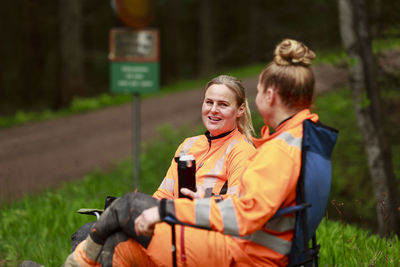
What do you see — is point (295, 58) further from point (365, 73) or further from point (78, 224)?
point (365, 73)

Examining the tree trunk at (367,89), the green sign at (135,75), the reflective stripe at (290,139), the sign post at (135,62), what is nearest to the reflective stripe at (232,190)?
the reflective stripe at (290,139)

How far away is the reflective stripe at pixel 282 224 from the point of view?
2275mm

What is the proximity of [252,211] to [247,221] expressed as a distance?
0.05m

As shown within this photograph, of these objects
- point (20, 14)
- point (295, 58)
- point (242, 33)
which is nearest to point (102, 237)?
point (295, 58)

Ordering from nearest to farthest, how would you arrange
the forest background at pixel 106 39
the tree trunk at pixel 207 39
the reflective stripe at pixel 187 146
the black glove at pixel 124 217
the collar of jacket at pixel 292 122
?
the collar of jacket at pixel 292 122
the black glove at pixel 124 217
the reflective stripe at pixel 187 146
the forest background at pixel 106 39
the tree trunk at pixel 207 39

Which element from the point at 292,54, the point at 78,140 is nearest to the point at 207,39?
the point at 78,140

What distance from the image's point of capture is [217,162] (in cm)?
294

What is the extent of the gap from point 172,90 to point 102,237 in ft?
47.3

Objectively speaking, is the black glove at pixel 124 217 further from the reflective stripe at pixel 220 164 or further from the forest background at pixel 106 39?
the forest background at pixel 106 39

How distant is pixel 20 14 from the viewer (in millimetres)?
23078

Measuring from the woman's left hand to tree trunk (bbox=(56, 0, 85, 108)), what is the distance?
13.3m

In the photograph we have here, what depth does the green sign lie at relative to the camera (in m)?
6.32

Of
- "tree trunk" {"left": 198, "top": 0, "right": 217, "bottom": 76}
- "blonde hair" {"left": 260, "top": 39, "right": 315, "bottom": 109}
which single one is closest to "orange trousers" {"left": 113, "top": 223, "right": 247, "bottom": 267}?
"blonde hair" {"left": 260, "top": 39, "right": 315, "bottom": 109}

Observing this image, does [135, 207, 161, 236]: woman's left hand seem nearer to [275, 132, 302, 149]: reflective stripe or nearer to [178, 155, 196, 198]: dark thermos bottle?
[178, 155, 196, 198]: dark thermos bottle
